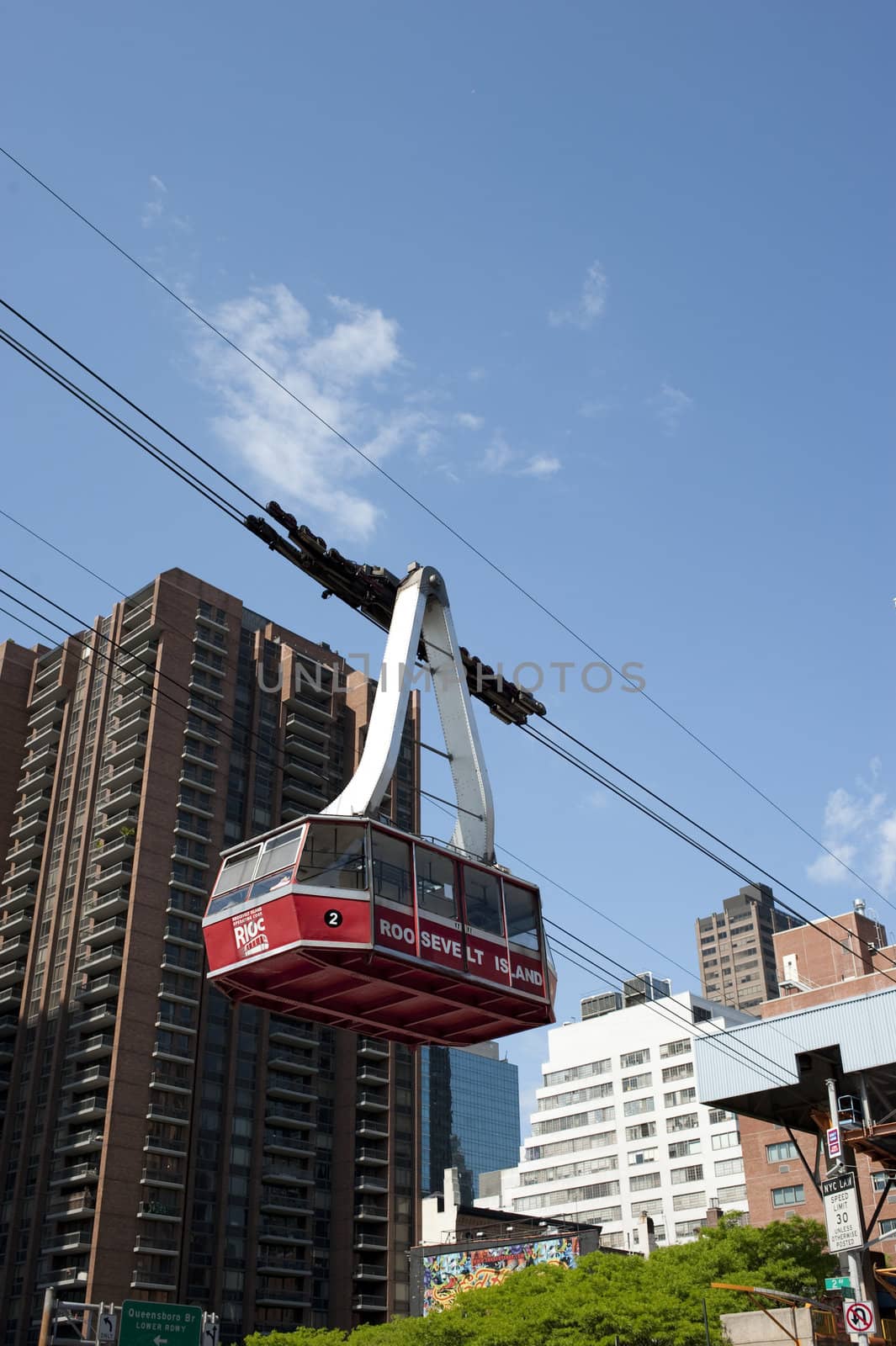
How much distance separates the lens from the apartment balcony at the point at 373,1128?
10400cm

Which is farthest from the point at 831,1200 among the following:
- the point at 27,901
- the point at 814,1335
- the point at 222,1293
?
the point at 27,901

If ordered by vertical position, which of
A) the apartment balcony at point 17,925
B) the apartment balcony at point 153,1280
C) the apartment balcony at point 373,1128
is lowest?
the apartment balcony at point 153,1280

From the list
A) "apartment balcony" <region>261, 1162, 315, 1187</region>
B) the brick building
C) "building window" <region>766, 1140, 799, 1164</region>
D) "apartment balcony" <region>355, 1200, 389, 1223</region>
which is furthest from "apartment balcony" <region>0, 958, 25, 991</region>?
"building window" <region>766, 1140, 799, 1164</region>

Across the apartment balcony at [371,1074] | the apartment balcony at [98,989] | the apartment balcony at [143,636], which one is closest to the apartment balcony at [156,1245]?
the apartment balcony at [98,989]

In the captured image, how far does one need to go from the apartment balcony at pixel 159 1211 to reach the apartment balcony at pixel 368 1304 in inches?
696

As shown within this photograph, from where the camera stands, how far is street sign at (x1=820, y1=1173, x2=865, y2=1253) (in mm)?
40250

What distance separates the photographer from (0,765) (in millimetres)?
115625

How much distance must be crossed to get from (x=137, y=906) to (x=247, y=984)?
72118 mm

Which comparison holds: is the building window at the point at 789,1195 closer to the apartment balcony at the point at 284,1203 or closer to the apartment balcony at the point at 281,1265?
the apartment balcony at the point at 284,1203

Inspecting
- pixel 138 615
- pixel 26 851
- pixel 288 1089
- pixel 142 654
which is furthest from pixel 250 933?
pixel 26 851

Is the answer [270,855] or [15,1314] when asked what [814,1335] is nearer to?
[270,855]

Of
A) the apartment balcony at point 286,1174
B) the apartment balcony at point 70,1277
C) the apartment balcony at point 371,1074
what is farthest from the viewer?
the apartment balcony at point 371,1074

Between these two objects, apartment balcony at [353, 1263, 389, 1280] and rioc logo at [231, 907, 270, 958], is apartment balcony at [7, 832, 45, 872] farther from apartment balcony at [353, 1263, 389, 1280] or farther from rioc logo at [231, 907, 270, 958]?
rioc logo at [231, 907, 270, 958]

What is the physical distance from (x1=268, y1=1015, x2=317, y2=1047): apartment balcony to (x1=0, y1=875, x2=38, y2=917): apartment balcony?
21.8 m
